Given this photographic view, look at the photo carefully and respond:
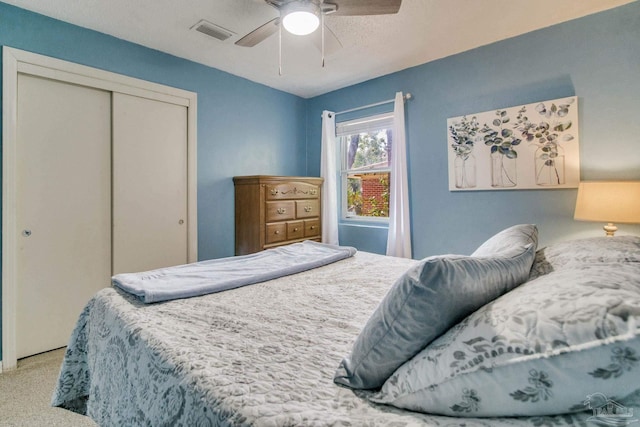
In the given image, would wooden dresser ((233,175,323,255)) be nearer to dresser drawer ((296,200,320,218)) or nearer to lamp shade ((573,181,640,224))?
dresser drawer ((296,200,320,218))

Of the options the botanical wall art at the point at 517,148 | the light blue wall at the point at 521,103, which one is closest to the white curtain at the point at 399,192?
the light blue wall at the point at 521,103

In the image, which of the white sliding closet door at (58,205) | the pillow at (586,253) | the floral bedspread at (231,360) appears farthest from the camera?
the white sliding closet door at (58,205)

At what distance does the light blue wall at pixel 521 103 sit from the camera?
2229 mm

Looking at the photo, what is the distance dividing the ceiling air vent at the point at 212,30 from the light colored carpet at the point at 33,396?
2.81m

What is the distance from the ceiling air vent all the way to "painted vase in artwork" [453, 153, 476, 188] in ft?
7.82

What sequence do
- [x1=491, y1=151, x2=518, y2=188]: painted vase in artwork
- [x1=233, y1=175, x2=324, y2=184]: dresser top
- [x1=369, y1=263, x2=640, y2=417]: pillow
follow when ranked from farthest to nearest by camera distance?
[x1=233, y1=175, x2=324, y2=184]: dresser top < [x1=491, y1=151, x2=518, y2=188]: painted vase in artwork < [x1=369, y1=263, x2=640, y2=417]: pillow

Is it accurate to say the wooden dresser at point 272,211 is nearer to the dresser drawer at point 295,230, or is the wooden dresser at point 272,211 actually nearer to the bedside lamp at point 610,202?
the dresser drawer at point 295,230

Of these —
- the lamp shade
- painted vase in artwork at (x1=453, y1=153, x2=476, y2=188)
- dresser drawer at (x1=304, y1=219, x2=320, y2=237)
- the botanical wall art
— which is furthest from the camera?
dresser drawer at (x1=304, y1=219, x2=320, y2=237)

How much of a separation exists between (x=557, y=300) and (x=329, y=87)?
150 inches

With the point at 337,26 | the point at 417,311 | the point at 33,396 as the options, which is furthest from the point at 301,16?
the point at 33,396

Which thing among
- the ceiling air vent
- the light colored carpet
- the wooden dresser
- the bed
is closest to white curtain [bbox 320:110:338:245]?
the wooden dresser

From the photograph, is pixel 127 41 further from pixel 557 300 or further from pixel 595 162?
pixel 595 162

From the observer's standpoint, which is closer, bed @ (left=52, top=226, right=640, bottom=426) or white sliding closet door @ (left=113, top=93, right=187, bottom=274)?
bed @ (left=52, top=226, right=640, bottom=426)

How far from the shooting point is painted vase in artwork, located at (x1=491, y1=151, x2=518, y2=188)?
2668 millimetres
